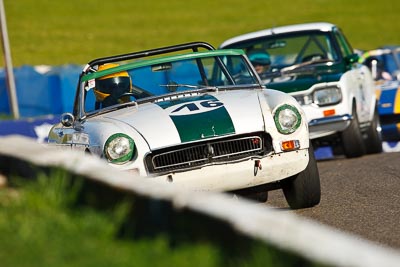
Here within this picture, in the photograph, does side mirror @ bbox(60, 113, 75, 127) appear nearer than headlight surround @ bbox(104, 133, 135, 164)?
No

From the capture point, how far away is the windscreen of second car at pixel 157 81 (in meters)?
8.42

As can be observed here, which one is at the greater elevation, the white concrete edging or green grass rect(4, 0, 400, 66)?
the white concrete edging

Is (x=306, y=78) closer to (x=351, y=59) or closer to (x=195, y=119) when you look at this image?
(x=351, y=59)

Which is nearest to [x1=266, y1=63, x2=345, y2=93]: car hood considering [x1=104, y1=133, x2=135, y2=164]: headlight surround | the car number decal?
the car number decal

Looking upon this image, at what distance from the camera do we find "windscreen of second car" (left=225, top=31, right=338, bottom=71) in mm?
12734

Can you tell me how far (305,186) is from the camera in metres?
7.66

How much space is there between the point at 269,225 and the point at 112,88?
4984 mm

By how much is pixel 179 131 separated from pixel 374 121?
6071 millimetres

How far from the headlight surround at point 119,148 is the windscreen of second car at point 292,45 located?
5.69 meters

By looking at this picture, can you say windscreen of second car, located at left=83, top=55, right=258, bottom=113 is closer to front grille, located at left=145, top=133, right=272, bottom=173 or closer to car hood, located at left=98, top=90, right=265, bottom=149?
car hood, located at left=98, top=90, right=265, bottom=149

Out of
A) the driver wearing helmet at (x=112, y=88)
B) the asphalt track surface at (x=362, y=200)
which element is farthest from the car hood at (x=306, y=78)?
the driver wearing helmet at (x=112, y=88)

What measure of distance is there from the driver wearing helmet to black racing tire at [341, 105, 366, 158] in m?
3.97

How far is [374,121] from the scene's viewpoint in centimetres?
1283

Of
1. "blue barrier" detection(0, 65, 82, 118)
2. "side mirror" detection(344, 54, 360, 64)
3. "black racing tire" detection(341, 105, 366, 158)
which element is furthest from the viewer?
"blue barrier" detection(0, 65, 82, 118)
